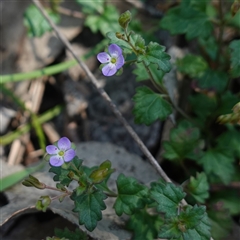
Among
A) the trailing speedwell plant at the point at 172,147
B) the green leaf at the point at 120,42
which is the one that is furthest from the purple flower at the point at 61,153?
the green leaf at the point at 120,42

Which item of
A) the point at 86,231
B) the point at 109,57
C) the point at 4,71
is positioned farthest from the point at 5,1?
the point at 86,231

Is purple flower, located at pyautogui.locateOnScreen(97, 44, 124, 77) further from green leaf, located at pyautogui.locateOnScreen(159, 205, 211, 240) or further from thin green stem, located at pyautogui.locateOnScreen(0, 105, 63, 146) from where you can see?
thin green stem, located at pyautogui.locateOnScreen(0, 105, 63, 146)

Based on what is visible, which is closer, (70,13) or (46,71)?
(46,71)

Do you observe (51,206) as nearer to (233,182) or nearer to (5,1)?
(233,182)

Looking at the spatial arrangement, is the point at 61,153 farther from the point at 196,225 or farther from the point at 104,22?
the point at 104,22

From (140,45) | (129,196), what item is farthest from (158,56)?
(129,196)
